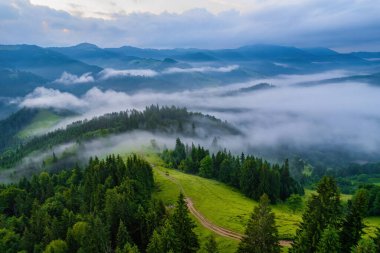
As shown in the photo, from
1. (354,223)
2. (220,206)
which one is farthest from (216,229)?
(354,223)

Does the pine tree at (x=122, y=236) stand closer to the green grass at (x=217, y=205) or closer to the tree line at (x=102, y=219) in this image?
the tree line at (x=102, y=219)

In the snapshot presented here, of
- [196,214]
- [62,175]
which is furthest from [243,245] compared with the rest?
[62,175]

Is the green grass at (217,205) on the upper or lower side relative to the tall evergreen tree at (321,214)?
lower

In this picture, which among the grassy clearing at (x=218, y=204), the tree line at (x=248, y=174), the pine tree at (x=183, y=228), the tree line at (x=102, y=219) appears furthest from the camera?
the tree line at (x=248, y=174)

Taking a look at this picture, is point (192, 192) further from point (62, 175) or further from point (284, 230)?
point (62, 175)

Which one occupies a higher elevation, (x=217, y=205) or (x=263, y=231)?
(x=263, y=231)

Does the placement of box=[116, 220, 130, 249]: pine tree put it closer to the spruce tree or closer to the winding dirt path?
the winding dirt path

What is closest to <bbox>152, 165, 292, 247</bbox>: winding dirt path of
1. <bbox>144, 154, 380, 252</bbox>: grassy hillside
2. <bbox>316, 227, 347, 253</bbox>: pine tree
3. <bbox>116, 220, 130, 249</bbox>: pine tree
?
<bbox>144, 154, 380, 252</bbox>: grassy hillside

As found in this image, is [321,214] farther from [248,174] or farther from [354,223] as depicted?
[248,174]

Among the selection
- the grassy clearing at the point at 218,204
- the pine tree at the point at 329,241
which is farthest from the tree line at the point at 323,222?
the grassy clearing at the point at 218,204

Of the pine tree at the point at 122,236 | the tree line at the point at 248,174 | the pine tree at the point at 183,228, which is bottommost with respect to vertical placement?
the tree line at the point at 248,174
